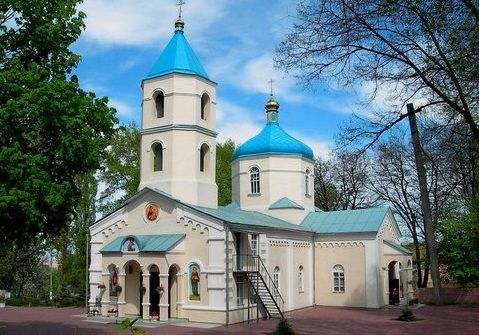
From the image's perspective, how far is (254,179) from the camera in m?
30.1

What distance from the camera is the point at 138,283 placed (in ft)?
73.5

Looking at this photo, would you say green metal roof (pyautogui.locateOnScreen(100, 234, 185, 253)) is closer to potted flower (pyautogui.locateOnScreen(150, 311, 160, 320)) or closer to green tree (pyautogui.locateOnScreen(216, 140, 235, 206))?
potted flower (pyautogui.locateOnScreen(150, 311, 160, 320))

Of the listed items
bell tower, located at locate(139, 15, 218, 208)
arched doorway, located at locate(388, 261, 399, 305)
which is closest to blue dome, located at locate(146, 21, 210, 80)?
bell tower, located at locate(139, 15, 218, 208)

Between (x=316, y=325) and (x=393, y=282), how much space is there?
10.3 m

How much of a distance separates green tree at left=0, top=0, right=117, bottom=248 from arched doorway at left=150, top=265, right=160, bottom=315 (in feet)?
29.6

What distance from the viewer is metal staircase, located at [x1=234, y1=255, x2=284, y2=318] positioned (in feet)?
71.4

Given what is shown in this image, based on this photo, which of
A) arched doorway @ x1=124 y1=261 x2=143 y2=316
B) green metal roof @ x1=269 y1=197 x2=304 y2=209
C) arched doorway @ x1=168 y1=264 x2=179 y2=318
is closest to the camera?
arched doorway @ x1=168 y1=264 x2=179 y2=318

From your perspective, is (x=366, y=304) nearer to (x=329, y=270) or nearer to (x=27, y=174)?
(x=329, y=270)

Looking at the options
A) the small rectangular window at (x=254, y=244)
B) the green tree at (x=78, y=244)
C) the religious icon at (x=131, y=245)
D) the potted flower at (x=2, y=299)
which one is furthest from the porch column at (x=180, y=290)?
the green tree at (x=78, y=244)

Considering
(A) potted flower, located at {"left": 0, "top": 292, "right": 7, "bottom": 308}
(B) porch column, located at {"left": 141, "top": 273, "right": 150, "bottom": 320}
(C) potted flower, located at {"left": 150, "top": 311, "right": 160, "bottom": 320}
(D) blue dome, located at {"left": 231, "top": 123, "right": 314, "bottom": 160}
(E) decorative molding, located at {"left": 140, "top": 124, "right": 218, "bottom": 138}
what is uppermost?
(D) blue dome, located at {"left": 231, "top": 123, "right": 314, "bottom": 160}

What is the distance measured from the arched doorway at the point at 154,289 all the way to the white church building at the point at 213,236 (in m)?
0.04

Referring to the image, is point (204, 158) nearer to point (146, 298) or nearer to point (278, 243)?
point (278, 243)

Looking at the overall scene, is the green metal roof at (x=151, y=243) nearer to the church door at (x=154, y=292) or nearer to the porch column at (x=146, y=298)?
the porch column at (x=146, y=298)

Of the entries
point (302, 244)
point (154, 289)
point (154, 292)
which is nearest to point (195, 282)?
point (154, 289)
